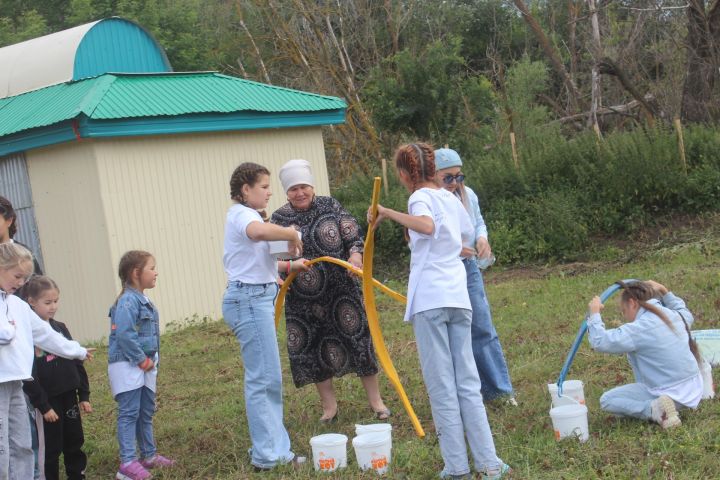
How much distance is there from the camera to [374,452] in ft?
16.1

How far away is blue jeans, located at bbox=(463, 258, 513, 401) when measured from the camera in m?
5.88

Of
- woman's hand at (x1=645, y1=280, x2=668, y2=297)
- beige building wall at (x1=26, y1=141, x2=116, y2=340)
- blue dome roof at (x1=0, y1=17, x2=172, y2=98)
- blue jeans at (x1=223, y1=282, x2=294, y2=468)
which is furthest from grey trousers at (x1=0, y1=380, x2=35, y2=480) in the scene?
blue dome roof at (x1=0, y1=17, x2=172, y2=98)

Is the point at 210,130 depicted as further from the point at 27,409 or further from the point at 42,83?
the point at 27,409

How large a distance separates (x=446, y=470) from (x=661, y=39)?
18.6 m

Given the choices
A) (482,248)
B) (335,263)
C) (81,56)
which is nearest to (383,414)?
(335,263)

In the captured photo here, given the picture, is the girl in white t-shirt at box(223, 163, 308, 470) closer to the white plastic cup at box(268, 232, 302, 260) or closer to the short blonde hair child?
the white plastic cup at box(268, 232, 302, 260)

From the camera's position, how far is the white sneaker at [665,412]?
16.4 feet

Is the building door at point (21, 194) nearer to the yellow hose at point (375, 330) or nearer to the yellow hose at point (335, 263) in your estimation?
the yellow hose at point (335, 263)

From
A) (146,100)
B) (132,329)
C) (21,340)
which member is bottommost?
(132,329)

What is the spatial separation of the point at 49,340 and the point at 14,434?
50cm

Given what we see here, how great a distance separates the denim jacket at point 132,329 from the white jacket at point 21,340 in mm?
511

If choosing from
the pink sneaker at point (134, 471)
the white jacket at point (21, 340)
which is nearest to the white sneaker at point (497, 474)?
the pink sneaker at point (134, 471)

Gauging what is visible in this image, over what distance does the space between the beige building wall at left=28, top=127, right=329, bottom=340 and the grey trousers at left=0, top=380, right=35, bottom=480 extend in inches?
244

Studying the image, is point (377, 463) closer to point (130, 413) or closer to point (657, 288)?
point (130, 413)
